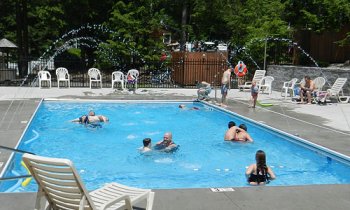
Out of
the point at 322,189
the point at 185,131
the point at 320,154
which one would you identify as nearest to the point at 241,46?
the point at 185,131

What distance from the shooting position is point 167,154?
10.0m

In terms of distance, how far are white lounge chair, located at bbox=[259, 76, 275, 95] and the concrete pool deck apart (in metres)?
0.48

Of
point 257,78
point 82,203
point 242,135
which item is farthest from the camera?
point 257,78

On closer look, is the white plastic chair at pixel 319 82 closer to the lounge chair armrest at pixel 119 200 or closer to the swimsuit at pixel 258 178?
the swimsuit at pixel 258 178

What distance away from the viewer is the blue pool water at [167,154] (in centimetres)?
841

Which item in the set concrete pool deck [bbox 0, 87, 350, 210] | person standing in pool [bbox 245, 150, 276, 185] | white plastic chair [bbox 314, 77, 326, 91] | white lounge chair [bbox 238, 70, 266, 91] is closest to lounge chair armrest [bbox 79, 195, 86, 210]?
concrete pool deck [bbox 0, 87, 350, 210]

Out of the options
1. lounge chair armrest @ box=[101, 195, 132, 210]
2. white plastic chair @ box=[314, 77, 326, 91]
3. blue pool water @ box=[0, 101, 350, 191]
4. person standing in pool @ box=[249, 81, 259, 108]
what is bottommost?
blue pool water @ box=[0, 101, 350, 191]

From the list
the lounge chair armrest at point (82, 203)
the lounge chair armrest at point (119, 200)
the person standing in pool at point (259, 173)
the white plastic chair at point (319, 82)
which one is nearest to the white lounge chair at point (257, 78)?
the white plastic chair at point (319, 82)

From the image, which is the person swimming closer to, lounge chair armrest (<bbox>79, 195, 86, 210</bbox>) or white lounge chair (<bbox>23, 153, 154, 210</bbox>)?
white lounge chair (<bbox>23, 153, 154, 210</bbox>)

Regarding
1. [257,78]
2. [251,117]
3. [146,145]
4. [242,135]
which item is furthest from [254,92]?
[257,78]

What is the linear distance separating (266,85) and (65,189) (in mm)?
17523

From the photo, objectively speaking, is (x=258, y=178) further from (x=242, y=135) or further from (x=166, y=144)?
(x=242, y=135)

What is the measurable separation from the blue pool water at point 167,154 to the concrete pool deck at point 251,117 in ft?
1.57

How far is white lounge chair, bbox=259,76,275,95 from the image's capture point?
2045 cm
